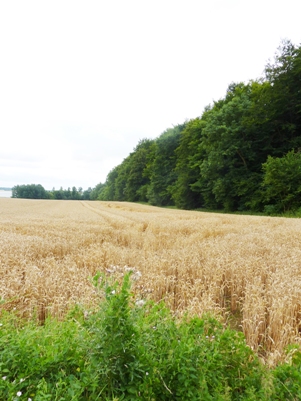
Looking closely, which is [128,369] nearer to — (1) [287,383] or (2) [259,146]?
(1) [287,383]

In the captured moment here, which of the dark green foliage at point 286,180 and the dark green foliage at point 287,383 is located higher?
the dark green foliage at point 286,180

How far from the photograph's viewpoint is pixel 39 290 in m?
3.89

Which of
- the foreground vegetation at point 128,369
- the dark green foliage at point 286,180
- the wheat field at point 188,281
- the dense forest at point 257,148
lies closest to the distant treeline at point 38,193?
the dense forest at point 257,148

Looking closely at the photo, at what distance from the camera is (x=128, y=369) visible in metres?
1.87

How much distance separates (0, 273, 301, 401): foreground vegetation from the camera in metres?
1.79

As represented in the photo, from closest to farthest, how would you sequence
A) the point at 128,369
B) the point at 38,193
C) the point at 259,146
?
1. the point at 128,369
2. the point at 259,146
3. the point at 38,193

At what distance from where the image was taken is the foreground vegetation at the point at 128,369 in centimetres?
179

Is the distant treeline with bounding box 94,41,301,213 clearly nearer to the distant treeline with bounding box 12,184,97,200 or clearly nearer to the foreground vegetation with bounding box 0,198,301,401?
the foreground vegetation with bounding box 0,198,301,401

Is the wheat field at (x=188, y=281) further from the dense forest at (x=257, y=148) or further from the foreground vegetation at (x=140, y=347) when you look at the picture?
the dense forest at (x=257, y=148)

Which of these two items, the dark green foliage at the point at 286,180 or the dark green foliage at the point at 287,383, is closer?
the dark green foliage at the point at 287,383

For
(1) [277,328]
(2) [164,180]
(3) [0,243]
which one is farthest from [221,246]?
(2) [164,180]

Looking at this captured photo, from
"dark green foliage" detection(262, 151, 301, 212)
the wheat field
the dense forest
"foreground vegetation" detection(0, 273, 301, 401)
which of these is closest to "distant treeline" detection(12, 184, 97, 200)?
the dense forest

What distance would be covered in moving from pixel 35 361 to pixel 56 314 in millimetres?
1442

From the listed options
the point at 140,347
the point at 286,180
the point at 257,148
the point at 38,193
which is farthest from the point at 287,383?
the point at 38,193
